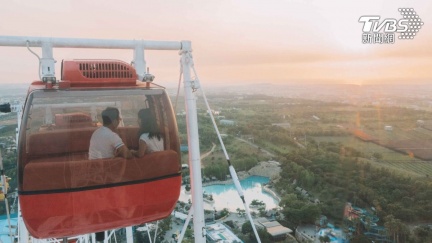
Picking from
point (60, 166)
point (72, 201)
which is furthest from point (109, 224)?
point (60, 166)

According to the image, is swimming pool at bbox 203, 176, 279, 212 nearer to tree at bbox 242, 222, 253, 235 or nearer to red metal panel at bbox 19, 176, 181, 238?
tree at bbox 242, 222, 253, 235

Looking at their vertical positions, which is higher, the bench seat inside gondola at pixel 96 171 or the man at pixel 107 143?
the man at pixel 107 143

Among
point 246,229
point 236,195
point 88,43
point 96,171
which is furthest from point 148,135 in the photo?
point 236,195

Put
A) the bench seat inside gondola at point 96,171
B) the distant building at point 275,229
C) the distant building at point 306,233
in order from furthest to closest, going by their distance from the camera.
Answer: the distant building at point 306,233 < the distant building at point 275,229 < the bench seat inside gondola at point 96,171

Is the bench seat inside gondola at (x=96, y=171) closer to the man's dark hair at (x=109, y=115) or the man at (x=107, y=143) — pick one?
the man at (x=107, y=143)

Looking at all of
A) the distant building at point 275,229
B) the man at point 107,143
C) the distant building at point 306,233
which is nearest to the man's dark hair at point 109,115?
the man at point 107,143

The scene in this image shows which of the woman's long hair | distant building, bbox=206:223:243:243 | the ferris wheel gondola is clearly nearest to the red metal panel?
the ferris wheel gondola

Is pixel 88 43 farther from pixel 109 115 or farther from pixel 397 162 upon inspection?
pixel 397 162

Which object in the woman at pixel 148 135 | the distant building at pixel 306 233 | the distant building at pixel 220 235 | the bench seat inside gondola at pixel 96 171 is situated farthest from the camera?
the distant building at pixel 306 233
